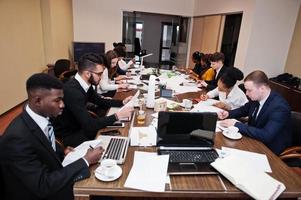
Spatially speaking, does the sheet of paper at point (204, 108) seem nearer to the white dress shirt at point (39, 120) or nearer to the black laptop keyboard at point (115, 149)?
the black laptop keyboard at point (115, 149)

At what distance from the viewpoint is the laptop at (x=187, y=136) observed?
51.5 inches

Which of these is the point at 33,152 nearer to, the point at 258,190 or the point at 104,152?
the point at 104,152

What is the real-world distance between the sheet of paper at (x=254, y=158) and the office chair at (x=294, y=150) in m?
0.43

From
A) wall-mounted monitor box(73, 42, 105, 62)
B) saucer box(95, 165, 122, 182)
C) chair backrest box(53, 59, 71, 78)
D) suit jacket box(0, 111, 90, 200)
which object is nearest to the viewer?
suit jacket box(0, 111, 90, 200)

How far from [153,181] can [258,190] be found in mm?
504

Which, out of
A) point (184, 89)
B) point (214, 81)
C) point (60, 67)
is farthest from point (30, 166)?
point (60, 67)

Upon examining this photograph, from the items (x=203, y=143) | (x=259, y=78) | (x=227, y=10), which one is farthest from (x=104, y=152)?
(x=227, y=10)

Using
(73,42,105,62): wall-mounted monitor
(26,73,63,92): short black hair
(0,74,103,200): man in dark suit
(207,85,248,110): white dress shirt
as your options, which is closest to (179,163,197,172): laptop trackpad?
(0,74,103,200): man in dark suit

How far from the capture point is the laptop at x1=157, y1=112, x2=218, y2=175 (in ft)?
4.29

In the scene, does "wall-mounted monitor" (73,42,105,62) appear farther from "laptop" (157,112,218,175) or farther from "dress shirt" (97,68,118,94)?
"laptop" (157,112,218,175)

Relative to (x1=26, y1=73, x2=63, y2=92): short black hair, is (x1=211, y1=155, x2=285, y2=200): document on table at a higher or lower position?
lower

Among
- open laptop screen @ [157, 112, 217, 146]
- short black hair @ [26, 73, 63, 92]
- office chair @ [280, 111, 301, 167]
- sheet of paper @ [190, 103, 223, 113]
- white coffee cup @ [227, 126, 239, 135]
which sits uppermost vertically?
short black hair @ [26, 73, 63, 92]

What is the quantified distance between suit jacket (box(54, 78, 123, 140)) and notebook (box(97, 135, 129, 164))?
0.60 ft

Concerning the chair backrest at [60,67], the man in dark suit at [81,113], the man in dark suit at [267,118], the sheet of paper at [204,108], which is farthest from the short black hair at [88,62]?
the chair backrest at [60,67]
